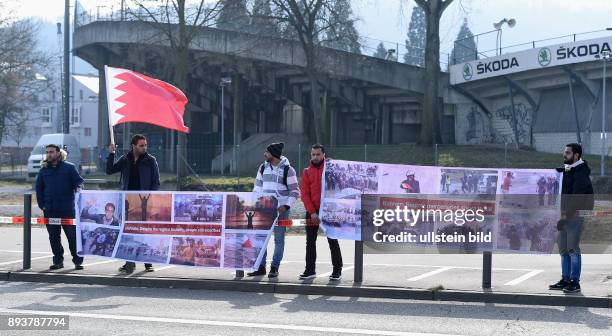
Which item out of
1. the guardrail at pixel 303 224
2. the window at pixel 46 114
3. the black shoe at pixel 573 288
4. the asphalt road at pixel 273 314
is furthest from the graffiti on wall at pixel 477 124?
the window at pixel 46 114

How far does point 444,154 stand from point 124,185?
25.6 metres

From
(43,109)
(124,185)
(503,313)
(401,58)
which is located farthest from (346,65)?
(43,109)

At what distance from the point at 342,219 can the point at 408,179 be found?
3.41 ft

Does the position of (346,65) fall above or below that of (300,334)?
above

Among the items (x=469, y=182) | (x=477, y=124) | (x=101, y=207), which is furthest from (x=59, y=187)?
(x=477, y=124)

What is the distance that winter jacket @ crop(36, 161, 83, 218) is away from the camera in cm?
1248

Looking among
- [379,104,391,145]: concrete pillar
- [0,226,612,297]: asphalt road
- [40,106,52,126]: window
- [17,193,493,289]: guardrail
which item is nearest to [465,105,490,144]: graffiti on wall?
[379,104,391,145]: concrete pillar

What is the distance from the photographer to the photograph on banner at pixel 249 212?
11.6 m

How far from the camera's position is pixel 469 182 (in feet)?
36.0

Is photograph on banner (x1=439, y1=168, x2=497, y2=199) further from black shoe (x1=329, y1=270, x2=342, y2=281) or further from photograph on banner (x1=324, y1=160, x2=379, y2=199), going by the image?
black shoe (x1=329, y1=270, x2=342, y2=281)

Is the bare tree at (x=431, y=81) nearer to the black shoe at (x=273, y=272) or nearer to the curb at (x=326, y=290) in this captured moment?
the black shoe at (x=273, y=272)

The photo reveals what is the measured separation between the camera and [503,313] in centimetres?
949

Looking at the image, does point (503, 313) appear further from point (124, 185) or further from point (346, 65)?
point (346, 65)

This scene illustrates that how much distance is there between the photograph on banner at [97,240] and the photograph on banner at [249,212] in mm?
1834
